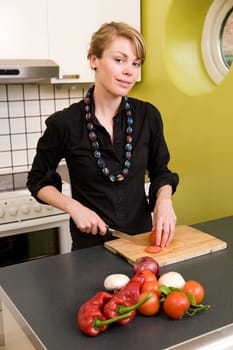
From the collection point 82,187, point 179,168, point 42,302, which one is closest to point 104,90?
point 82,187

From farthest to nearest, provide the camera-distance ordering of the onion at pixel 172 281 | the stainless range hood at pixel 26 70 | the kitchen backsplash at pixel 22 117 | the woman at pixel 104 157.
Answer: the kitchen backsplash at pixel 22 117, the stainless range hood at pixel 26 70, the woman at pixel 104 157, the onion at pixel 172 281

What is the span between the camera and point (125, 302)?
0.80 m

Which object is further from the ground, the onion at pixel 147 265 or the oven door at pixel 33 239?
the onion at pixel 147 265

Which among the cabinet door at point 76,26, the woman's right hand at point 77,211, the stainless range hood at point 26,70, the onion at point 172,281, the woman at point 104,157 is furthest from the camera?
the cabinet door at point 76,26

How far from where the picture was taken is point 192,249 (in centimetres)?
111

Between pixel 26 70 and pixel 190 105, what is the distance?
2.41 feet

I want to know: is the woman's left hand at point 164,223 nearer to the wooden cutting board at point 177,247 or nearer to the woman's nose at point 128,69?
the wooden cutting board at point 177,247

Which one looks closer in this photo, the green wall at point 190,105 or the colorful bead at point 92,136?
the colorful bead at point 92,136

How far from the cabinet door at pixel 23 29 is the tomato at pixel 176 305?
1416 millimetres

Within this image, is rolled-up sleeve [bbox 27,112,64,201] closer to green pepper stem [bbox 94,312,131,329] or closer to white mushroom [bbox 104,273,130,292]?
white mushroom [bbox 104,273,130,292]

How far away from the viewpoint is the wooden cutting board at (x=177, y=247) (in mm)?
1076

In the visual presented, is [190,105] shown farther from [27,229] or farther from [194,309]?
[194,309]

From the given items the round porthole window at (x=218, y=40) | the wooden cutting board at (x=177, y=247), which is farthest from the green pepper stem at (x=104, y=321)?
the round porthole window at (x=218, y=40)

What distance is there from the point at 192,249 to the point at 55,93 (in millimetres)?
1515
